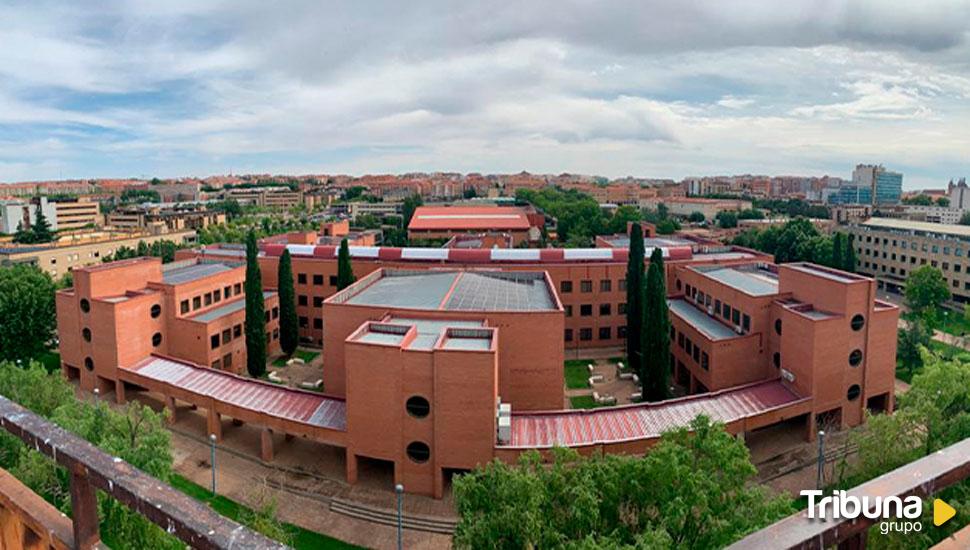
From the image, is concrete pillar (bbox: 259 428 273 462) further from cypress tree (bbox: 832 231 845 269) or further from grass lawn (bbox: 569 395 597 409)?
cypress tree (bbox: 832 231 845 269)

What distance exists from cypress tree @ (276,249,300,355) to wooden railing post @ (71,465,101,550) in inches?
1447

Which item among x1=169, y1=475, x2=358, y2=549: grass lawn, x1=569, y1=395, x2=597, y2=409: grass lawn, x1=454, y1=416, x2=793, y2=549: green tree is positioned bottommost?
x1=169, y1=475, x2=358, y2=549: grass lawn

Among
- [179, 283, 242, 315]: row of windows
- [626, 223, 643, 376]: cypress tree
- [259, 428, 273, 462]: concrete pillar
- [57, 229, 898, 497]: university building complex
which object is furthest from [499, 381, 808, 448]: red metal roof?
[179, 283, 242, 315]: row of windows

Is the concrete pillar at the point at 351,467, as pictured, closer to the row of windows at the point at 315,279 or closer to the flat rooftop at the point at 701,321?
the flat rooftop at the point at 701,321

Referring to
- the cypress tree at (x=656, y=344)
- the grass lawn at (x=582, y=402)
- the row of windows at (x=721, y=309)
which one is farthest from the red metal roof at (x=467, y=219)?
the cypress tree at (x=656, y=344)

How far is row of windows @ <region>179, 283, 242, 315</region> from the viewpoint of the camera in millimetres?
34553

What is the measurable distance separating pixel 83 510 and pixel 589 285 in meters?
40.0

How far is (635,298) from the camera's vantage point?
36906 mm

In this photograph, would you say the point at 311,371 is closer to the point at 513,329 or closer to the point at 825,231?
the point at 513,329

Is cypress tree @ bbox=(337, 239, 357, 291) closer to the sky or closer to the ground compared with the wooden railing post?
closer to the ground

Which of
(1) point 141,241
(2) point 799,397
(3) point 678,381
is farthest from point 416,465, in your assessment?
(1) point 141,241

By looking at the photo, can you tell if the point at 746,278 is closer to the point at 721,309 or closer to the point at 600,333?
the point at 721,309

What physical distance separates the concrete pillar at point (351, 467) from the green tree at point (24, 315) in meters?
25.9

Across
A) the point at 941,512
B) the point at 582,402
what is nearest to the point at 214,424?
the point at 582,402
